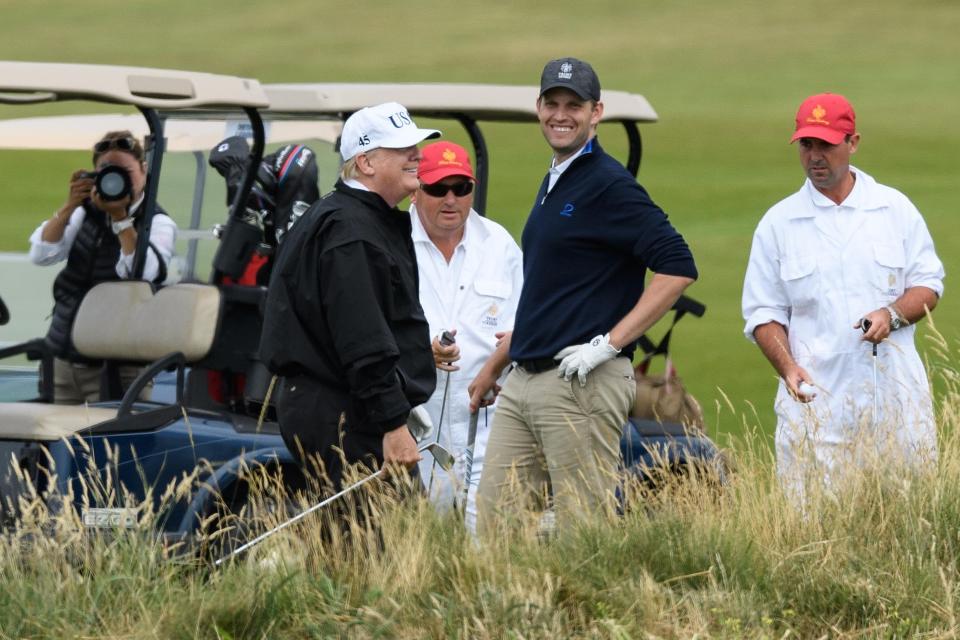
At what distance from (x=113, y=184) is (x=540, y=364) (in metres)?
1.98

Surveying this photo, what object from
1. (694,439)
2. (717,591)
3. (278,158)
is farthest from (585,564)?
(278,158)

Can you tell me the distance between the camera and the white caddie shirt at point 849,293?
5.40 meters

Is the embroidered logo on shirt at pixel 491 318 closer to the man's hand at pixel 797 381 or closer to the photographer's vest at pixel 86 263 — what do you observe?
the man's hand at pixel 797 381

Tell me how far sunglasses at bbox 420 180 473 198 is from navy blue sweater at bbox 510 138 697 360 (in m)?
0.97

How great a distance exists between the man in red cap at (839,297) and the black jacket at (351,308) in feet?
4.06

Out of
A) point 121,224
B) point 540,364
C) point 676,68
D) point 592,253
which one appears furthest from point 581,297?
point 676,68

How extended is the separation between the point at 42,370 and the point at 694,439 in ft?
7.72

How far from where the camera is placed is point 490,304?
6.30m

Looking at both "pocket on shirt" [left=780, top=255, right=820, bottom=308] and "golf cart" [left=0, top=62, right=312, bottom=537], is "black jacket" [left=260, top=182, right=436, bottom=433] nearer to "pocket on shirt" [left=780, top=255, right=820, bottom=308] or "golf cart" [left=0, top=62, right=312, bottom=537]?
"golf cart" [left=0, top=62, right=312, bottom=537]

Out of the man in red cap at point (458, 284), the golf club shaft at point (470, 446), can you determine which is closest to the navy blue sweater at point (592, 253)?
the golf club shaft at point (470, 446)

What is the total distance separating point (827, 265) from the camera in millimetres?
5453

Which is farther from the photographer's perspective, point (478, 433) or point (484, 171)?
point (484, 171)

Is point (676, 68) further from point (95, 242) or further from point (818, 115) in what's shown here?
point (818, 115)

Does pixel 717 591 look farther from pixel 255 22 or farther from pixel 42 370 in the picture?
pixel 255 22
